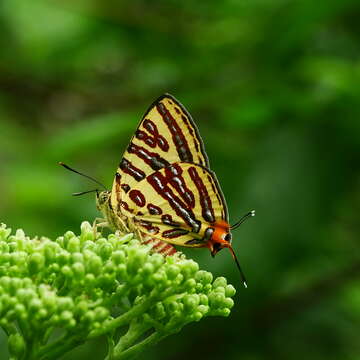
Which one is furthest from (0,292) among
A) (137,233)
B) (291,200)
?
(291,200)

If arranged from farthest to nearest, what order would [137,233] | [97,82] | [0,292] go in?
[97,82] → [137,233] → [0,292]

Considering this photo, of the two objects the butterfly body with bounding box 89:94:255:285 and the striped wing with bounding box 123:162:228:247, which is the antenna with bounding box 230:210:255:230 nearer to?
the butterfly body with bounding box 89:94:255:285

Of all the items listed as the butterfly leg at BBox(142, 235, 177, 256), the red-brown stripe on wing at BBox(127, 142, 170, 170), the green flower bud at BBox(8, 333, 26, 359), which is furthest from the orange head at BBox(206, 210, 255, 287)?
the green flower bud at BBox(8, 333, 26, 359)

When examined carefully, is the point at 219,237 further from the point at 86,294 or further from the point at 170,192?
the point at 86,294

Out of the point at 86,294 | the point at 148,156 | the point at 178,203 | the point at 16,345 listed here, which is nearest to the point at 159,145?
the point at 148,156

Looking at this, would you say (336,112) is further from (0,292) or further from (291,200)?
(0,292)
